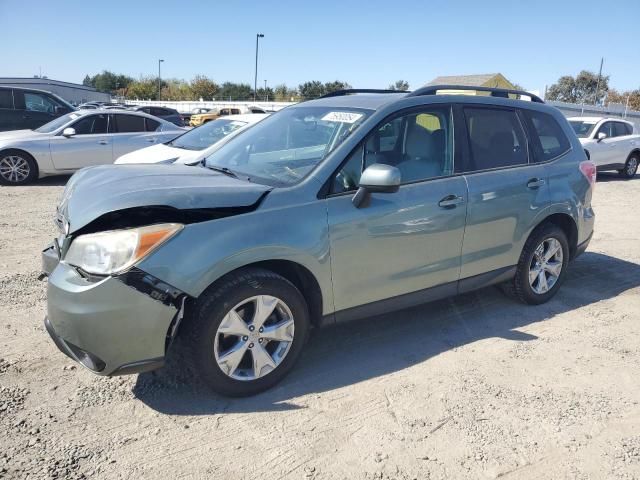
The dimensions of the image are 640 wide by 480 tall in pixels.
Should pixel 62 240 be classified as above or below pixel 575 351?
above

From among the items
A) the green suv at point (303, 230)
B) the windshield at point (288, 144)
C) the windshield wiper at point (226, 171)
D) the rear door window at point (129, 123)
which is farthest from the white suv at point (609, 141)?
the windshield wiper at point (226, 171)

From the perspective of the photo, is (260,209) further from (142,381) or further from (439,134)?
(439,134)

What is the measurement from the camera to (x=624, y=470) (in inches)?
102

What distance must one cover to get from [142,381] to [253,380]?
750 mm

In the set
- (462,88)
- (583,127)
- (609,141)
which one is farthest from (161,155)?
(609,141)

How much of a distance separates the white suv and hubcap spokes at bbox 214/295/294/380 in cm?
1225

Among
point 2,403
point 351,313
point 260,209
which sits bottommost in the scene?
point 2,403

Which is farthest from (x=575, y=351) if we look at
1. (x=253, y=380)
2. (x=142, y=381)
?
(x=142, y=381)

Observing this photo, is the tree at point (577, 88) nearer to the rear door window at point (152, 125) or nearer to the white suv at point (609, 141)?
the white suv at point (609, 141)

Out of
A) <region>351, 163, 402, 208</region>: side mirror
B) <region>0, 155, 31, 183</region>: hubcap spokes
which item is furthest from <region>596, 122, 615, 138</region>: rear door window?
<region>0, 155, 31, 183</region>: hubcap spokes

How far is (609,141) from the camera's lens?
13391 mm

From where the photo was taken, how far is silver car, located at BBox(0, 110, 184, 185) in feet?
32.7

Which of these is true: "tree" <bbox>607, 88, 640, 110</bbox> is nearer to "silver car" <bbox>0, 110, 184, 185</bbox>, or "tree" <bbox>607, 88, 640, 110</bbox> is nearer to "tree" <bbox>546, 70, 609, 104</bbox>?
"tree" <bbox>546, 70, 609, 104</bbox>

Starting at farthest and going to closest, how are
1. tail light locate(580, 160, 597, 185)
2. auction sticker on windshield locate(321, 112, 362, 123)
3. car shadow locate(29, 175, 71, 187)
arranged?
car shadow locate(29, 175, 71, 187), tail light locate(580, 160, 597, 185), auction sticker on windshield locate(321, 112, 362, 123)
